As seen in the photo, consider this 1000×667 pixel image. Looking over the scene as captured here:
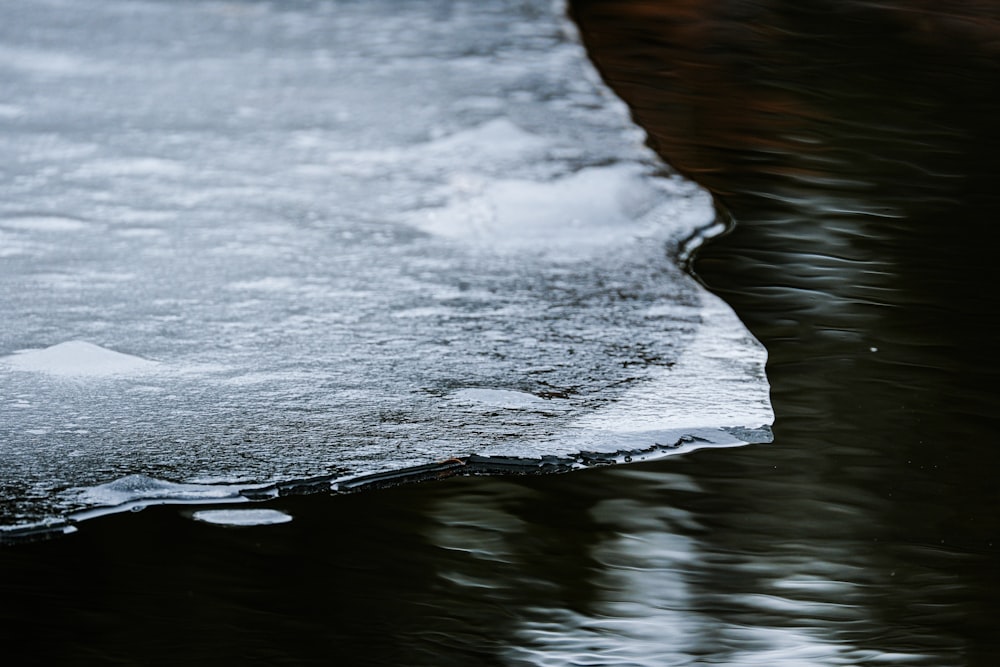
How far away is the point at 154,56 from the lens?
334 centimetres

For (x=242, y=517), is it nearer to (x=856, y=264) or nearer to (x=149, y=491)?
(x=149, y=491)

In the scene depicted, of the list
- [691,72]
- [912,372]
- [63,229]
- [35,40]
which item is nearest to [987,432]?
[912,372]

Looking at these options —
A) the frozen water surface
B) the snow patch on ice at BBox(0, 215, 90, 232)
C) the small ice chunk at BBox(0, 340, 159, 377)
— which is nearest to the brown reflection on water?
the frozen water surface

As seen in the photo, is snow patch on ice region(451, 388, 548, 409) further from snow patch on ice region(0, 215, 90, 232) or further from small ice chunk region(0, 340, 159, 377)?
snow patch on ice region(0, 215, 90, 232)

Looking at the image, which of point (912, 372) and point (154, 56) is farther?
point (154, 56)

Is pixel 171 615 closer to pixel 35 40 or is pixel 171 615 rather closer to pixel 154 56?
pixel 154 56

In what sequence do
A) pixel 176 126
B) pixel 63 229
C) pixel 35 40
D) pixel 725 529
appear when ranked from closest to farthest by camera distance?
pixel 725 529, pixel 63 229, pixel 176 126, pixel 35 40

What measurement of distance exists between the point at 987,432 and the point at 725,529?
0.44m

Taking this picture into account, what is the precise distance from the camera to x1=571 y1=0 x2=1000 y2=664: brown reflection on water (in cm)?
142

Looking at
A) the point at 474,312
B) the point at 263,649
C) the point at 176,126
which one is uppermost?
the point at 176,126

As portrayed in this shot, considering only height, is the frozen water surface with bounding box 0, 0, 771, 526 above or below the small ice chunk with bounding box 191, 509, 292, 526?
above

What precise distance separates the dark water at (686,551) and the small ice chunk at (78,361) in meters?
0.38

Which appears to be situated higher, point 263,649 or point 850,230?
point 850,230

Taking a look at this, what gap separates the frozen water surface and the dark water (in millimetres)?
76
